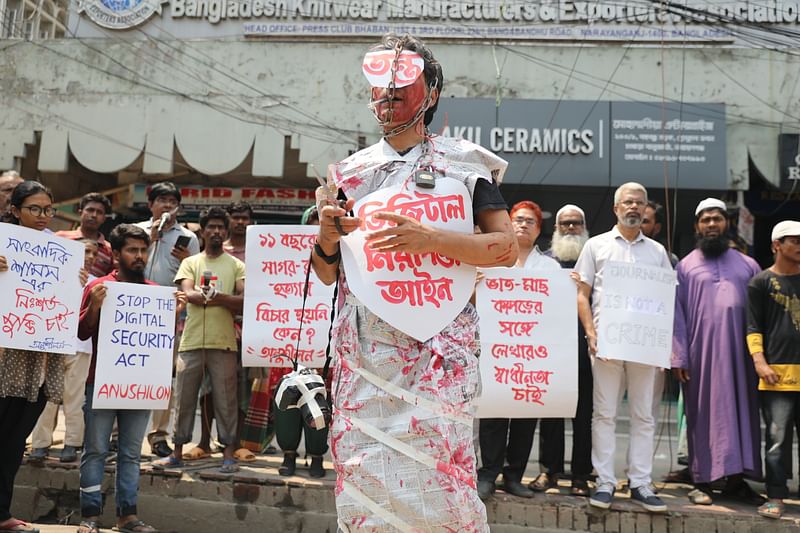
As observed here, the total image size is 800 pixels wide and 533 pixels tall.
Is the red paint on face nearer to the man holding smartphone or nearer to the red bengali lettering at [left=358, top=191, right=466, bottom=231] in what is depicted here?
the red bengali lettering at [left=358, top=191, right=466, bottom=231]

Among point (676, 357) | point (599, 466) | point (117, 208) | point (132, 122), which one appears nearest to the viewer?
point (599, 466)

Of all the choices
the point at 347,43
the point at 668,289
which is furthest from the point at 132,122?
the point at 668,289

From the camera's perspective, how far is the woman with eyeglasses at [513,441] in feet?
16.0

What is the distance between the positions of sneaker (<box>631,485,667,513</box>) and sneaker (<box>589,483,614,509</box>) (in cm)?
18

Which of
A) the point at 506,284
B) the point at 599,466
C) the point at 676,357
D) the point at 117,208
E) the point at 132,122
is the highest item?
the point at 132,122

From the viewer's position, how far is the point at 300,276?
541 cm

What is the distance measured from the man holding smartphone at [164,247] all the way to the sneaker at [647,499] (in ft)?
11.8

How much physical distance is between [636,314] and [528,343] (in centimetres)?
76

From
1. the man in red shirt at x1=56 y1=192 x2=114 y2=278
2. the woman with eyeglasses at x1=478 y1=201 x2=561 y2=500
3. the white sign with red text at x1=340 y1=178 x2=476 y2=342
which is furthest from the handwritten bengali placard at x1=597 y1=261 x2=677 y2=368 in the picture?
the man in red shirt at x1=56 y1=192 x2=114 y2=278

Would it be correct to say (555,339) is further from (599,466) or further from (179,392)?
(179,392)

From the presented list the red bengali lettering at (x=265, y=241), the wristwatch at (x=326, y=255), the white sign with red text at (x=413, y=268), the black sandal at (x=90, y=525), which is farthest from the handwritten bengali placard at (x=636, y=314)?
the black sandal at (x=90, y=525)

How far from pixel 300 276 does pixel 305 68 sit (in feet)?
24.1

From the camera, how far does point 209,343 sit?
5.49 metres

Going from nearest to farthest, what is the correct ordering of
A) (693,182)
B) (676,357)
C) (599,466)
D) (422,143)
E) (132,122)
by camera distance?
(422,143)
(599,466)
(676,357)
(693,182)
(132,122)
